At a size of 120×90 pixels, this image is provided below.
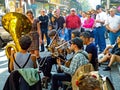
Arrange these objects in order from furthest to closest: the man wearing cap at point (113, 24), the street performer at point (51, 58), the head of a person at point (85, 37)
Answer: the man wearing cap at point (113, 24) < the street performer at point (51, 58) < the head of a person at point (85, 37)

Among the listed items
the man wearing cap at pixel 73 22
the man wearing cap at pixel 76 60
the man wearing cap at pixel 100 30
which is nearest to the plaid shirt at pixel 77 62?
the man wearing cap at pixel 76 60

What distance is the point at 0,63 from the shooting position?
1030 cm

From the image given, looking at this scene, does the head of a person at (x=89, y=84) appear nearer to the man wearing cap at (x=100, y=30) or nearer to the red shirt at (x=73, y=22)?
the man wearing cap at (x=100, y=30)

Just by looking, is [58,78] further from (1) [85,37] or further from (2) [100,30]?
(2) [100,30]

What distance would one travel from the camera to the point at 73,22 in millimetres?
12344

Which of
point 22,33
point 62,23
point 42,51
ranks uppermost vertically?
point 22,33

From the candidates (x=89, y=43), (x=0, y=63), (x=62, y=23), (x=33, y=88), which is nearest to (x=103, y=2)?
(x=62, y=23)

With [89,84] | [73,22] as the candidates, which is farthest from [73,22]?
[89,84]

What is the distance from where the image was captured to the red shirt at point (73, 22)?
40.4 ft

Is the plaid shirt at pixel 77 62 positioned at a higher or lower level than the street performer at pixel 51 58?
higher

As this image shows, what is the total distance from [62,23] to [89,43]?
7.20m

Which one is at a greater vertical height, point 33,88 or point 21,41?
point 21,41

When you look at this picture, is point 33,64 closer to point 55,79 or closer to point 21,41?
point 21,41

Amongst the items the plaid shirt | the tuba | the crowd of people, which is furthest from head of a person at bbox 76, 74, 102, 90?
the tuba
